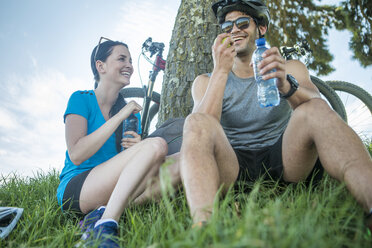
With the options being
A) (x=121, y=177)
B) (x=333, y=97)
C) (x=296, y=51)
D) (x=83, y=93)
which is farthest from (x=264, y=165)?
(x=296, y=51)

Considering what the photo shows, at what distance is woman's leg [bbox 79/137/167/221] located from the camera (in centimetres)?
179

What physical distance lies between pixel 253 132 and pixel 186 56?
4.84 feet

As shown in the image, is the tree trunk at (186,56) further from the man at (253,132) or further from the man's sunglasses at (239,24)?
the man's sunglasses at (239,24)

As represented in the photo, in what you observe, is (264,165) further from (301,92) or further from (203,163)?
(203,163)

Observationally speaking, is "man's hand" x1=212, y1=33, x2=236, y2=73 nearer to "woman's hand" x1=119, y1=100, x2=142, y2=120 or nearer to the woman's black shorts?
"woman's hand" x1=119, y1=100, x2=142, y2=120

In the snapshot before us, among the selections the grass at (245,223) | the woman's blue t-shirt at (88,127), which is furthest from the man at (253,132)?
the woman's blue t-shirt at (88,127)

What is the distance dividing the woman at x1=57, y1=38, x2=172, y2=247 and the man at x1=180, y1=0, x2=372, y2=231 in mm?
461

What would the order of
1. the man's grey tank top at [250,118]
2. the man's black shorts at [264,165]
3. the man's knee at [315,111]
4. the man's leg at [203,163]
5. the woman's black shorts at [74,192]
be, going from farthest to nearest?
the man's grey tank top at [250,118] → the woman's black shorts at [74,192] → the man's black shorts at [264,165] → the man's knee at [315,111] → the man's leg at [203,163]

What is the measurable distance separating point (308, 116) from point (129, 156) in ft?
3.81

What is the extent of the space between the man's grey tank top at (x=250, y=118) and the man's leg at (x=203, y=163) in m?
0.45

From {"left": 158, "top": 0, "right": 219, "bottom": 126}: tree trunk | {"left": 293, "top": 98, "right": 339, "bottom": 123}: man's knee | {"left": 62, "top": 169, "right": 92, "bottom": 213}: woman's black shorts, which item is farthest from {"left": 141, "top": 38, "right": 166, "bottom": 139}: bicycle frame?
{"left": 293, "top": 98, "right": 339, "bottom": 123}: man's knee

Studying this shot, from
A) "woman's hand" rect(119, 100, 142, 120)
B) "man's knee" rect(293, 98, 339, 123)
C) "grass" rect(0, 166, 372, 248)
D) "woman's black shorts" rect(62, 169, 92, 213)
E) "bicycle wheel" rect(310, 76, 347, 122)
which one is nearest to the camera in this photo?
"grass" rect(0, 166, 372, 248)

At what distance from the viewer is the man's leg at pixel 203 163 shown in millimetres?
1366

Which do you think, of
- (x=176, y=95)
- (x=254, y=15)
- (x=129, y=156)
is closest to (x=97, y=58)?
(x=176, y=95)
